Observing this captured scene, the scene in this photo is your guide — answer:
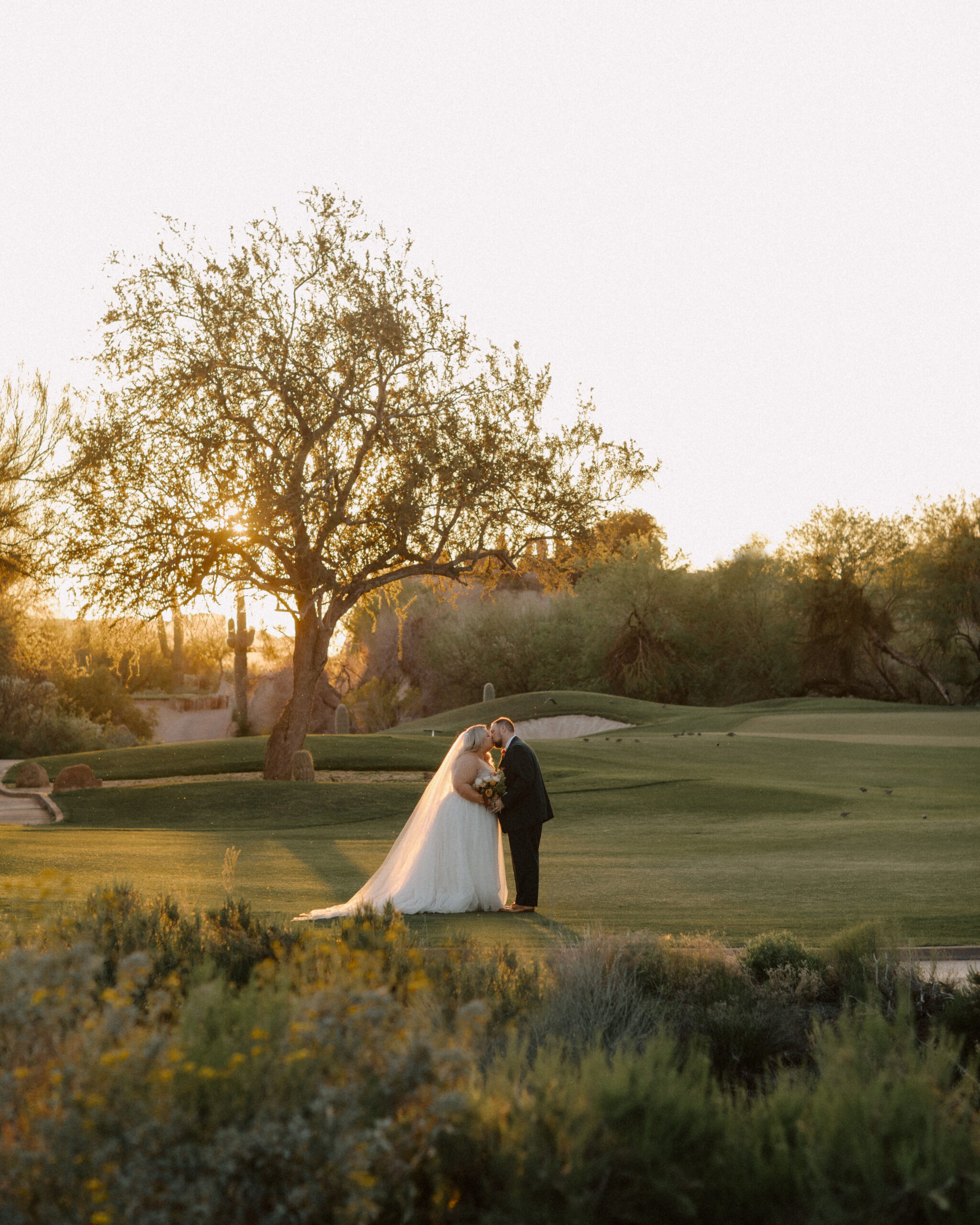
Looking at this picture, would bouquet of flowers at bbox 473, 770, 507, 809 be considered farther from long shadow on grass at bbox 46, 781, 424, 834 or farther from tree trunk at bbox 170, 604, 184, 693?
tree trunk at bbox 170, 604, 184, 693

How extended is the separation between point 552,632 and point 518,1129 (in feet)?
184

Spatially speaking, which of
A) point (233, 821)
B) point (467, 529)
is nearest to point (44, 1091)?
point (233, 821)

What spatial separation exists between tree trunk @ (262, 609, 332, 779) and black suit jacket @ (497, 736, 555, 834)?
12.7 metres

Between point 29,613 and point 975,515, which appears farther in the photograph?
point 975,515

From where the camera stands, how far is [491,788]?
11.6 m

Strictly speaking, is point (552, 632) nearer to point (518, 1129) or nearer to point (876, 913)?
point (876, 913)

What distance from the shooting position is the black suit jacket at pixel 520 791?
1180 cm

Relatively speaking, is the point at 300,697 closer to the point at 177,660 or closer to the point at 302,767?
the point at 302,767

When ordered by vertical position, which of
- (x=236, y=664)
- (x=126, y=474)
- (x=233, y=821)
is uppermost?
(x=126, y=474)

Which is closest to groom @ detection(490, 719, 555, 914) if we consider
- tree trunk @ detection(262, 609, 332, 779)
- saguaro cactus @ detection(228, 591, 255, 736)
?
tree trunk @ detection(262, 609, 332, 779)

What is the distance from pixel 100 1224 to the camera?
10.5 feet

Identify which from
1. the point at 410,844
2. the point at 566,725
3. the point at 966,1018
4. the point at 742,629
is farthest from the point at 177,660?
the point at 966,1018

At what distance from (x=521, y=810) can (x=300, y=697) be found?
13.4 m

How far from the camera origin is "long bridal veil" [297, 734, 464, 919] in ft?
38.7
